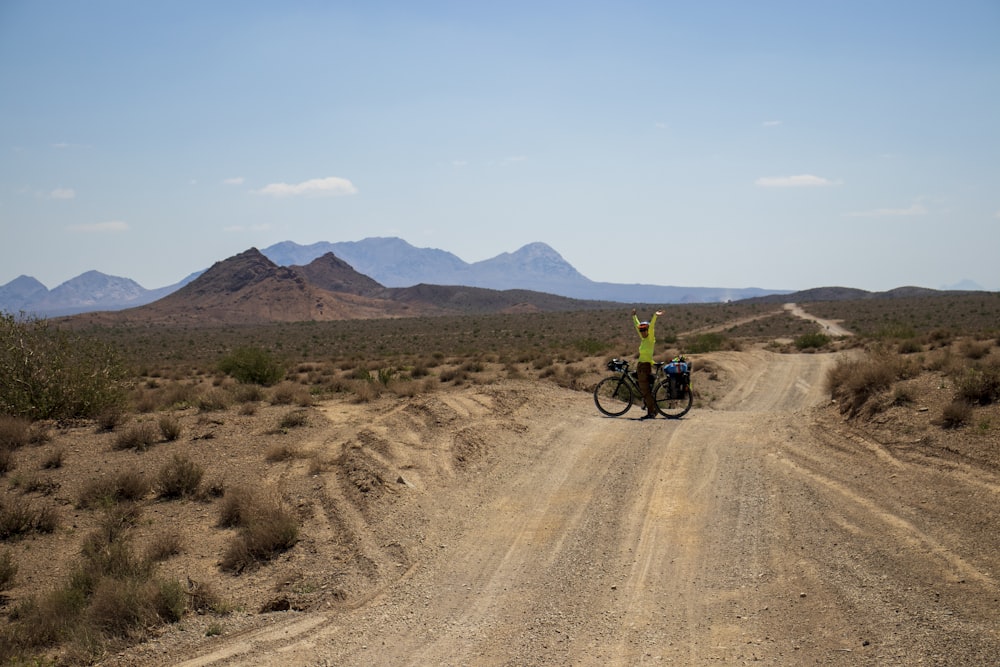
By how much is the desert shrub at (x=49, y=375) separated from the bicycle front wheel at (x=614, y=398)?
11076 millimetres

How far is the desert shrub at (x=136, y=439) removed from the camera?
1242cm

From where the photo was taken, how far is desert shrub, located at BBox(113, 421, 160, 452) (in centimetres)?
1242

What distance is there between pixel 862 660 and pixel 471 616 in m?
3.23

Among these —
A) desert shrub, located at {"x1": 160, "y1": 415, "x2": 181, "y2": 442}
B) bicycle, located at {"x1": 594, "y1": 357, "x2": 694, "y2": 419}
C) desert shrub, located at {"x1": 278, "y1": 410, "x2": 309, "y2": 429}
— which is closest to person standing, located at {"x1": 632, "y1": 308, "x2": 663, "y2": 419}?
bicycle, located at {"x1": 594, "y1": 357, "x2": 694, "y2": 419}

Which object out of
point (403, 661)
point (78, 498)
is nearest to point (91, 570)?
point (78, 498)

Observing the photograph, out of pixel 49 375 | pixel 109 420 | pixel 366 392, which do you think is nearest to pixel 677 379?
pixel 366 392

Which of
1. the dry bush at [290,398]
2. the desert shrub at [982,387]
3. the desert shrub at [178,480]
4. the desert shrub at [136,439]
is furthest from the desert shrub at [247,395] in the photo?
the desert shrub at [982,387]

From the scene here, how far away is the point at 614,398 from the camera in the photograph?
17391mm

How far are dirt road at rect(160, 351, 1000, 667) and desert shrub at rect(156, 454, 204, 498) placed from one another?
2782 millimetres

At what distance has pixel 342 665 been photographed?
5574 millimetres

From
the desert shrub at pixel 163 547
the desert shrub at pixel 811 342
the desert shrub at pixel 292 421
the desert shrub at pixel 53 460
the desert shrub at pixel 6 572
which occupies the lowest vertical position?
the desert shrub at pixel 6 572

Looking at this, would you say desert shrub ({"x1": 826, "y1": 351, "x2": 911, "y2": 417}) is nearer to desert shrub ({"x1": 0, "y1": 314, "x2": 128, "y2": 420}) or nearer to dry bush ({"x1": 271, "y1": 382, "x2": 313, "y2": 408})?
dry bush ({"x1": 271, "y1": 382, "x2": 313, "y2": 408})

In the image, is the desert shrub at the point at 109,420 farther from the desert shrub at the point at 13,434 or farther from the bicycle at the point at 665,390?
the bicycle at the point at 665,390

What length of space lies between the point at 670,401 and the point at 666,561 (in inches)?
349
